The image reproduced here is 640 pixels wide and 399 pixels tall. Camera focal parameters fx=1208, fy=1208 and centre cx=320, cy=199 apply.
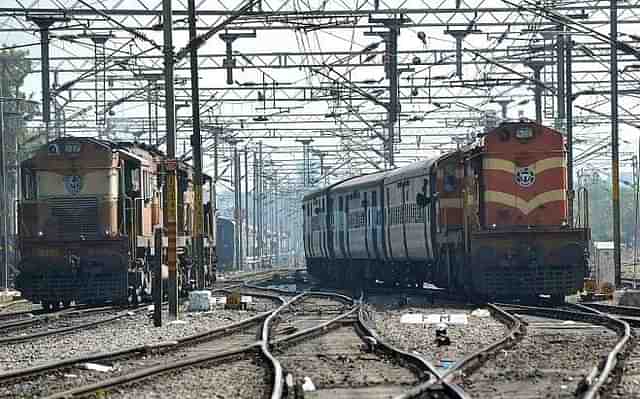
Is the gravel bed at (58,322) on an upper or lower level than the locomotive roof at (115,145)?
lower

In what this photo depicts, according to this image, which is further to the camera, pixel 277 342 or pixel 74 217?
pixel 74 217

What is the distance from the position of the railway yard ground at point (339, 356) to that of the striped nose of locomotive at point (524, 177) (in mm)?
2892

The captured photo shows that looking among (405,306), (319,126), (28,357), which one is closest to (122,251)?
(405,306)

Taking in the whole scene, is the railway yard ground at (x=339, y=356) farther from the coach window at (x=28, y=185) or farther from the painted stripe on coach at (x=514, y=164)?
the coach window at (x=28, y=185)

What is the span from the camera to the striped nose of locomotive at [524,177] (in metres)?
25.0

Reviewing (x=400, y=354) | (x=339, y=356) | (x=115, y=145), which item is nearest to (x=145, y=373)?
(x=339, y=356)

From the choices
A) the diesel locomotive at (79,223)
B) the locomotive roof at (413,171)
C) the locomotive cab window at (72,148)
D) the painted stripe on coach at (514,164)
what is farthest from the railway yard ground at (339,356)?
the locomotive roof at (413,171)

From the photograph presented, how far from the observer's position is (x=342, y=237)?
4034 cm

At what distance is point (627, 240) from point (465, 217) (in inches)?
3736

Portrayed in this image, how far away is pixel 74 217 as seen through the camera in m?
26.8

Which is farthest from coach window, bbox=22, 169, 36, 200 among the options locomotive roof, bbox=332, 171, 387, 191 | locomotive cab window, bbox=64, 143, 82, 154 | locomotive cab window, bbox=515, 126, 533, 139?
locomotive roof, bbox=332, 171, 387, 191

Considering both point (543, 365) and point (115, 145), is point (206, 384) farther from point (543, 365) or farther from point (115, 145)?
point (115, 145)

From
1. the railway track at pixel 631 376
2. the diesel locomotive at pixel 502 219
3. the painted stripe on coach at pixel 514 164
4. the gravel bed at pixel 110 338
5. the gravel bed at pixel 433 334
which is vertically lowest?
the gravel bed at pixel 110 338

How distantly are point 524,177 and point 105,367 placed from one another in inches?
533
